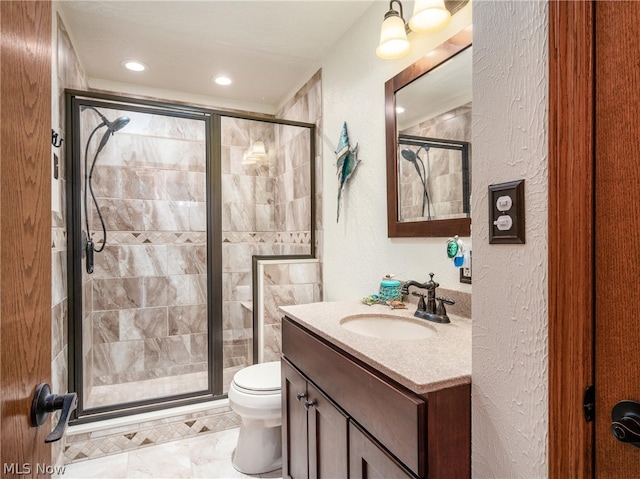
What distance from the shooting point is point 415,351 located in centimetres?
100

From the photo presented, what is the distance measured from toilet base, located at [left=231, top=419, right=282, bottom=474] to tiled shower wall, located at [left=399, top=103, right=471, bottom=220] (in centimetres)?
140

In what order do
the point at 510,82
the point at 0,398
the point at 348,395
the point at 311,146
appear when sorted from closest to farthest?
1. the point at 0,398
2. the point at 510,82
3. the point at 348,395
4. the point at 311,146

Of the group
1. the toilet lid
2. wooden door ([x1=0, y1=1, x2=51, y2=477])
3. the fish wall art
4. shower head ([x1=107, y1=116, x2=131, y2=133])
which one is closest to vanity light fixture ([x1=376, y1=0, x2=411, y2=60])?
the fish wall art

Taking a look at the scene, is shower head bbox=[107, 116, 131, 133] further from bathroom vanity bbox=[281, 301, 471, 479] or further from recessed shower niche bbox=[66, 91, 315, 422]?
bathroom vanity bbox=[281, 301, 471, 479]

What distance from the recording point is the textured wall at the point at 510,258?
663 millimetres

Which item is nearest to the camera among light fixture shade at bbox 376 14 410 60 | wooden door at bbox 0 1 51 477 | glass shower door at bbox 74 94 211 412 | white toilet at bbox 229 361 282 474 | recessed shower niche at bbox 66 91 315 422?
wooden door at bbox 0 1 51 477

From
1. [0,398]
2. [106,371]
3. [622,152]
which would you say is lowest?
[106,371]

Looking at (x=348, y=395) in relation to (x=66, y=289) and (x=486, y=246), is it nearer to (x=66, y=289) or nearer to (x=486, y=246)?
(x=486, y=246)

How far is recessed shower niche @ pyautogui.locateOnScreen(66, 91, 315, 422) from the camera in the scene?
2.53 m

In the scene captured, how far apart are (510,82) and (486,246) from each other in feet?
1.13

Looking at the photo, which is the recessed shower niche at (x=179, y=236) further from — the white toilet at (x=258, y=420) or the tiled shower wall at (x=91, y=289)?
the white toilet at (x=258, y=420)

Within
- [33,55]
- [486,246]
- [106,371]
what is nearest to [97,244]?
[106,371]

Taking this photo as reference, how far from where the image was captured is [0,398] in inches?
19.7

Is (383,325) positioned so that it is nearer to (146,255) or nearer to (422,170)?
(422,170)
